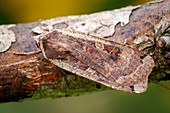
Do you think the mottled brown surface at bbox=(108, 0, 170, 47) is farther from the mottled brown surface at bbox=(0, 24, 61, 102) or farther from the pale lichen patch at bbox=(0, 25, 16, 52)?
the pale lichen patch at bbox=(0, 25, 16, 52)

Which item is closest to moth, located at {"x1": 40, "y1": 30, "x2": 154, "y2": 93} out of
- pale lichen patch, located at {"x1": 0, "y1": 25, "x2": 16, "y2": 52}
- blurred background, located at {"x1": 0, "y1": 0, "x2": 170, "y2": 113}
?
pale lichen patch, located at {"x1": 0, "y1": 25, "x2": 16, "y2": 52}

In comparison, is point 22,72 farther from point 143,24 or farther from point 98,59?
point 143,24

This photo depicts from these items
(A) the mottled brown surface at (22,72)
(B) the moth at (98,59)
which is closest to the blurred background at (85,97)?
(B) the moth at (98,59)

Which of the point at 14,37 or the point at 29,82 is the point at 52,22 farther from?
the point at 29,82

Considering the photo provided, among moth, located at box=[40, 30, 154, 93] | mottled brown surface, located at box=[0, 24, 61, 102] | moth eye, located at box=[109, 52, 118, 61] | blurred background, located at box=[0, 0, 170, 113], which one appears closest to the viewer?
mottled brown surface, located at box=[0, 24, 61, 102]

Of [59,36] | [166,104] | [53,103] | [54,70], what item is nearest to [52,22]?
[59,36]
